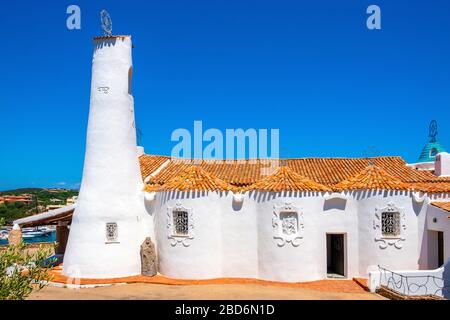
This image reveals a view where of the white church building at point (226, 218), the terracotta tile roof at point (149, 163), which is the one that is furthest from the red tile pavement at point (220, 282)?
the terracotta tile roof at point (149, 163)

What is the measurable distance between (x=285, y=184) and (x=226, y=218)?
11.9 ft

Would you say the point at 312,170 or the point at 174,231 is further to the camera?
the point at 312,170

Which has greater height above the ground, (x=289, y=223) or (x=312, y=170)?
(x=312, y=170)

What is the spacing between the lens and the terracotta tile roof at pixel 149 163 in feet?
83.8

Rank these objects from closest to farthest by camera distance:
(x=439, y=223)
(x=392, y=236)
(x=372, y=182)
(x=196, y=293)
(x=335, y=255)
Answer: (x=196, y=293) → (x=439, y=223) → (x=392, y=236) → (x=372, y=182) → (x=335, y=255)

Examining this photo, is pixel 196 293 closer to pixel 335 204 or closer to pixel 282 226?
pixel 282 226

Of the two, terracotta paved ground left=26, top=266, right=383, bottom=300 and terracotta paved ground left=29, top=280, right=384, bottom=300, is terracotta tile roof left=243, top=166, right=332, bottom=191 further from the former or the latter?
terracotta paved ground left=29, top=280, right=384, bottom=300

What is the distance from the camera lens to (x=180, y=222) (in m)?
22.1

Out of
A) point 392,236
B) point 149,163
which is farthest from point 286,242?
point 149,163

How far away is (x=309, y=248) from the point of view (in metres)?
21.2

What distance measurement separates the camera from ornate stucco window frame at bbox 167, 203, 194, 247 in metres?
21.7
